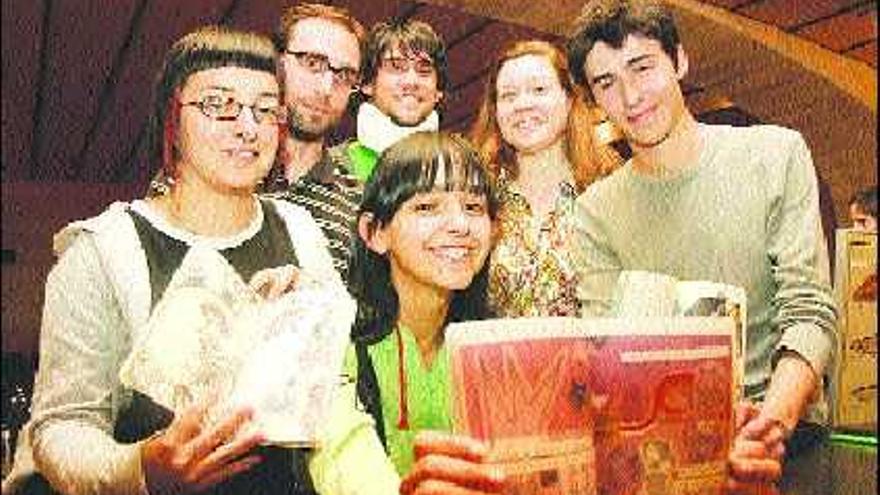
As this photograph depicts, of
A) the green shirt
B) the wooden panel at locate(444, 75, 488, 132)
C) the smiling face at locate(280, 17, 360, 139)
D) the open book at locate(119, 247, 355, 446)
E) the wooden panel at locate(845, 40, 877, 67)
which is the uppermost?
the wooden panel at locate(845, 40, 877, 67)

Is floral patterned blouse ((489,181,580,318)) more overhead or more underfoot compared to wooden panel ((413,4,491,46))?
more underfoot

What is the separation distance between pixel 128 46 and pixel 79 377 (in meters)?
1.73

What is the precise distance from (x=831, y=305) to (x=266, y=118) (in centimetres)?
67

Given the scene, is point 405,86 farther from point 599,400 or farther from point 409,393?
point 599,400

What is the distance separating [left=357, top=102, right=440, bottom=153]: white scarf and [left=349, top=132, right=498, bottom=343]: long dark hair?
26cm

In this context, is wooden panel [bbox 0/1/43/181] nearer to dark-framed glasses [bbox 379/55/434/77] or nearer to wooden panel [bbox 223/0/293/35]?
wooden panel [bbox 223/0/293/35]

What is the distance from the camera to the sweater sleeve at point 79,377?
850 millimetres

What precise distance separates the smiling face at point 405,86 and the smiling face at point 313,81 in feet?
0.18

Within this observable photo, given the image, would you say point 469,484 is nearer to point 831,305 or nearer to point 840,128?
point 831,305

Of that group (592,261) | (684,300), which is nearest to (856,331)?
(592,261)

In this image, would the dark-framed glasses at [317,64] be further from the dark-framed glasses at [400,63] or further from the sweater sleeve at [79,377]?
the sweater sleeve at [79,377]

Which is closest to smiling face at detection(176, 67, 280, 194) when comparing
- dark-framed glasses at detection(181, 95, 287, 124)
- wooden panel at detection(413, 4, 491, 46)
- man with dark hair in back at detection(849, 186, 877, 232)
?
dark-framed glasses at detection(181, 95, 287, 124)

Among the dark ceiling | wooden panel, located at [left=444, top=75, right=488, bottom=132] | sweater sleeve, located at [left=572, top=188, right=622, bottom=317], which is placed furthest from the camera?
wooden panel, located at [left=444, top=75, right=488, bottom=132]

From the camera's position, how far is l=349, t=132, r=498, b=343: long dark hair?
3.67 ft
